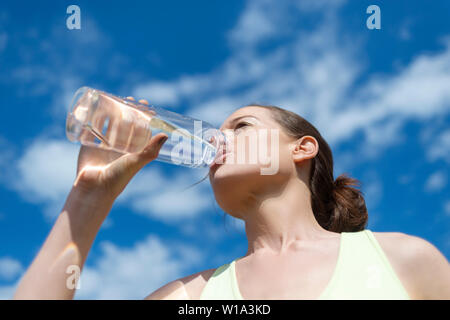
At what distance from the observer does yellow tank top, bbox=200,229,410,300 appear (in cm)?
209

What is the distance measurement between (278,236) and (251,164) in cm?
48

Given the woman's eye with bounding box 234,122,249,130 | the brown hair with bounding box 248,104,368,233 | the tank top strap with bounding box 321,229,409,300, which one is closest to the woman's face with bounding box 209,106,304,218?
the woman's eye with bounding box 234,122,249,130

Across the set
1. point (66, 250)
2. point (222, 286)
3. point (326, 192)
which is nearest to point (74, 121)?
point (66, 250)

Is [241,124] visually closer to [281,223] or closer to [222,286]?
[281,223]

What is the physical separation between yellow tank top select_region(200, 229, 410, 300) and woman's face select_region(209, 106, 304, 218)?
56cm

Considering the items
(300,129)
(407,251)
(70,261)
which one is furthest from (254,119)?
(70,261)

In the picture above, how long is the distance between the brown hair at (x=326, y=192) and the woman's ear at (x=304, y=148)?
2.1 inches

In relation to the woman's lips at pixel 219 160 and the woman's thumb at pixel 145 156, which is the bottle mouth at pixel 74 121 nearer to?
the woman's thumb at pixel 145 156

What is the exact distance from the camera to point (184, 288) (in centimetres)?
266

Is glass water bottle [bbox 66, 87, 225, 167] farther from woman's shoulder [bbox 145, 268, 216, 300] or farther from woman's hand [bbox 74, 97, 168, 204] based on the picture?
woman's shoulder [bbox 145, 268, 216, 300]

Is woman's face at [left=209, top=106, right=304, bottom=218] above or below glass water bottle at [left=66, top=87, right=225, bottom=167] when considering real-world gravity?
below
